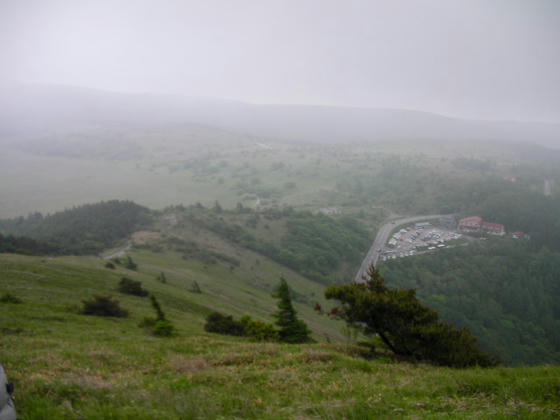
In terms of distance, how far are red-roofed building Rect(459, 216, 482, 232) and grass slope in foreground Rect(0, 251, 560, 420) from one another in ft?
540

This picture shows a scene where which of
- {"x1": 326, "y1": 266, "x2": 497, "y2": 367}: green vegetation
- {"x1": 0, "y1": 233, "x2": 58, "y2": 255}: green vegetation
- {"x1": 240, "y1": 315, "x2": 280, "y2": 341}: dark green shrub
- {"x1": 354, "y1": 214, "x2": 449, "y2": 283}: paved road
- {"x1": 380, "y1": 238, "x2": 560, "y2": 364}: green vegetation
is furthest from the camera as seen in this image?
{"x1": 354, "y1": 214, "x2": 449, "y2": 283}: paved road

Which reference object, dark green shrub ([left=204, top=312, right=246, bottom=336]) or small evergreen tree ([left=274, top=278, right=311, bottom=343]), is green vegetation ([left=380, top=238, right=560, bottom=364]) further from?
dark green shrub ([left=204, top=312, right=246, bottom=336])

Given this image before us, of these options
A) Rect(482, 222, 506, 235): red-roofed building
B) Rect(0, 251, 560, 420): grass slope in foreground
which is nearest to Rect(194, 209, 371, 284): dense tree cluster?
Rect(482, 222, 506, 235): red-roofed building

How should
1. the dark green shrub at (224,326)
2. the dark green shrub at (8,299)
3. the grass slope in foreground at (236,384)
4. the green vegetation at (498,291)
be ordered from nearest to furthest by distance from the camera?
1. the grass slope in foreground at (236,384)
2. the dark green shrub at (8,299)
3. the dark green shrub at (224,326)
4. the green vegetation at (498,291)

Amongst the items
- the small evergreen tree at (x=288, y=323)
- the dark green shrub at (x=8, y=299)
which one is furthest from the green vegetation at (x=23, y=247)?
the small evergreen tree at (x=288, y=323)

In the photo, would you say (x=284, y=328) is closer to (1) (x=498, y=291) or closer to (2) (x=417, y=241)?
(1) (x=498, y=291)

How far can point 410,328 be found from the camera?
1493 centimetres

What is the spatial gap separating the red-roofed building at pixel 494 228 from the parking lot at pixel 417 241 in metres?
16.1

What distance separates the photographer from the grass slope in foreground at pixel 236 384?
6.04 m

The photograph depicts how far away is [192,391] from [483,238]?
16594 centimetres

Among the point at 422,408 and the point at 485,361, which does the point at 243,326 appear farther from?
the point at 422,408

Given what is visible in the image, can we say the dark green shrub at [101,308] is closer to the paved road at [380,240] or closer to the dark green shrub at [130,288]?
the dark green shrub at [130,288]

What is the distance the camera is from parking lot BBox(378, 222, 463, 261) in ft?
402

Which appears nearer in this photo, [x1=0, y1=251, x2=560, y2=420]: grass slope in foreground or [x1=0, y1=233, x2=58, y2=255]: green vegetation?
[x1=0, y1=251, x2=560, y2=420]: grass slope in foreground
